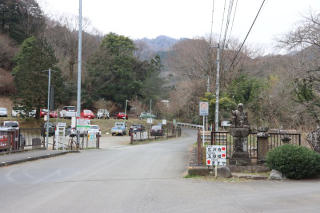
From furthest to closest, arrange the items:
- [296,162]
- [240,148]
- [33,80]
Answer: [33,80], [240,148], [296,162]

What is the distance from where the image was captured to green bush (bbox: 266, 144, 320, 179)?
10570 mm

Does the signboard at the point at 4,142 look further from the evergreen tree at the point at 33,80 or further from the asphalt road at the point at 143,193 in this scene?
the evergreen tree at the point at 33,80

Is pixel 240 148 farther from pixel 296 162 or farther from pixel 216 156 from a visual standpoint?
pixel 296 162

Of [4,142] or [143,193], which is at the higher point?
[4,142]

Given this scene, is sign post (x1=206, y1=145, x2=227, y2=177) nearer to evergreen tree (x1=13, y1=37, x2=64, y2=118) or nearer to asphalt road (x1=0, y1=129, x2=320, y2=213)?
asphalt road (x1=0, y1=129, x2=320, y2=213)

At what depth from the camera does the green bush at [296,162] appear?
34.7 ft

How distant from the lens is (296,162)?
1062cm

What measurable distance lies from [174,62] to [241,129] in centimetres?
5971

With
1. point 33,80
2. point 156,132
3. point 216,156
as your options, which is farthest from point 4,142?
point 33,80

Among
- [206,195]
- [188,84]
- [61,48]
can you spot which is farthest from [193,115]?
[206,195]

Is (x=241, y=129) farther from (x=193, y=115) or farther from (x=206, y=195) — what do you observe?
(x=193, y=115)

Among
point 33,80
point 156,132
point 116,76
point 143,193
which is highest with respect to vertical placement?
point 116,76

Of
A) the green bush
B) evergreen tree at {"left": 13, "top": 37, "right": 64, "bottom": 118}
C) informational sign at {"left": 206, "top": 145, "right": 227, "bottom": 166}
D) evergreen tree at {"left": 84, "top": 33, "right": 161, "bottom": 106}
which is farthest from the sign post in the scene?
evergreen tree at {"left": 84, "top": 33, "right": 161, "bottom": 106}

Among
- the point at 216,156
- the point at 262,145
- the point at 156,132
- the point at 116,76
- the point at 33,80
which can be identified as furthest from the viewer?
the point at 116,76
